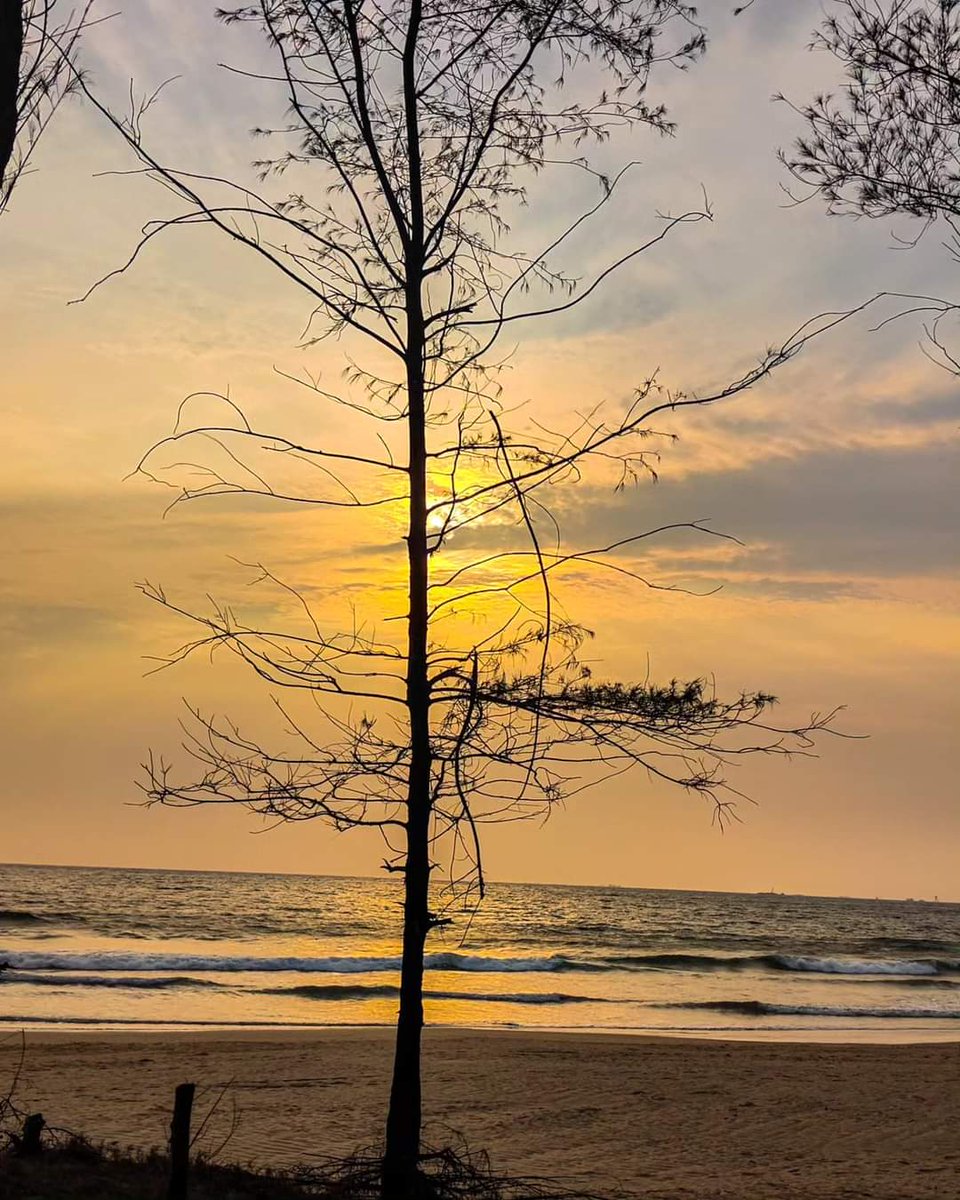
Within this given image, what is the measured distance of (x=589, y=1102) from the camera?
14859 millimetres

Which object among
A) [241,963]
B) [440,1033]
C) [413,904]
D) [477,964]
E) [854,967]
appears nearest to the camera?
[413,904]

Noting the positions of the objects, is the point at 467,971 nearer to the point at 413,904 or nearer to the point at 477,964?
the point at 477,964

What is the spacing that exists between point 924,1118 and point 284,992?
1952 cm

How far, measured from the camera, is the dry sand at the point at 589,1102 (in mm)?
11164

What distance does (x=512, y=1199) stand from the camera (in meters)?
6.93

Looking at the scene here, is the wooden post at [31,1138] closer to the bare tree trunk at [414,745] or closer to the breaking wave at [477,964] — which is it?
the bare tree trunk at [414,745]

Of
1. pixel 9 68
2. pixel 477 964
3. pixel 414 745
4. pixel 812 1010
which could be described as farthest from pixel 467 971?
pixel 9 68

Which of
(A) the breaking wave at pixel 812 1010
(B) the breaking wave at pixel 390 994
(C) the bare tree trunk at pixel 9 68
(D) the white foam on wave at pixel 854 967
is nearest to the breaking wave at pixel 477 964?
(D) the white foam on wave at pixel 854 967

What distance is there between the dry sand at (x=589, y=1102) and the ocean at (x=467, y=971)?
250 cm

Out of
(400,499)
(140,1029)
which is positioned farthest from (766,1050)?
(400,499)

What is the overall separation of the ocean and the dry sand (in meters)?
2.50

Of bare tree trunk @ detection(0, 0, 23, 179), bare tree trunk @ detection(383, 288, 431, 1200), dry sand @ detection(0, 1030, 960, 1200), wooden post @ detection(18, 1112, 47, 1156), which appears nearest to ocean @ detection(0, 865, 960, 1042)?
dry sand @ detection(0, 1030, 960, 1200)

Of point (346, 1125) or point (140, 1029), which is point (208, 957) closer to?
point (140, 1029)

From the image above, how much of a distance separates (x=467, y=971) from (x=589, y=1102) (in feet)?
77.0
